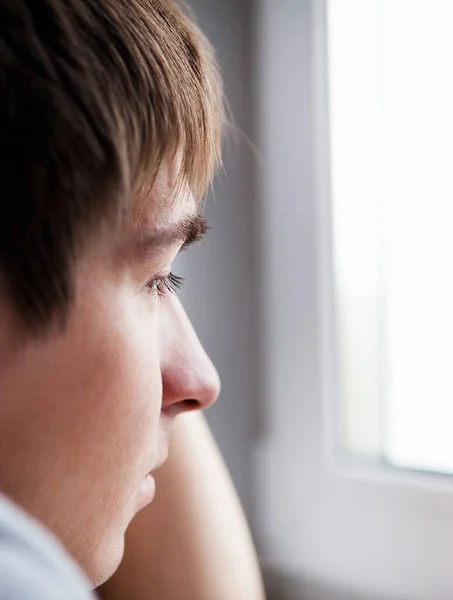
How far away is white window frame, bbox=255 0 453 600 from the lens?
2.30 feet

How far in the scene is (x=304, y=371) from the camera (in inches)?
29.6

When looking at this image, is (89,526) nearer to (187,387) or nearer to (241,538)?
(187,387)

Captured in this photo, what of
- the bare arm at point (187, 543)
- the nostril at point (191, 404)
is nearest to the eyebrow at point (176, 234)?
the nostril at point (191, 404)

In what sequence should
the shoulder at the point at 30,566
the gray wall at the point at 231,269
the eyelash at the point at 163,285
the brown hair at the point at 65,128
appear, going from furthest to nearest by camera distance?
the gray wall at the point at 231,269
the eyelash at the point at 163,285
the brown hair at the point at 65,128
the shoulder at the point at 30,566

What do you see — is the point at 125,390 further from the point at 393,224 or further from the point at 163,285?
the point at 393,224

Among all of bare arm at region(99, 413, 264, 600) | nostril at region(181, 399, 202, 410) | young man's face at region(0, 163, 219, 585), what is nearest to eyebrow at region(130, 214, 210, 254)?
young man's face at region(0, 163, 219, 585)

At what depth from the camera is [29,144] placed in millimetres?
330

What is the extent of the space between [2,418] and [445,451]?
0.47 m

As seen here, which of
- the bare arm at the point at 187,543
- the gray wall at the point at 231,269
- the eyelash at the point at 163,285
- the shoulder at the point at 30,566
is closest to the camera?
the shoulder at the point at 30,566

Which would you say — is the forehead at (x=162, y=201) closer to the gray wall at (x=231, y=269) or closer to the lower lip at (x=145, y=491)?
the lower lip at (x=145, y=491)

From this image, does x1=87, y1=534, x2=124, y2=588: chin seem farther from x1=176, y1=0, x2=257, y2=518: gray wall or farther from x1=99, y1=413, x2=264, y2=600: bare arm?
x1=176, y1=0, x2=257, y2=518: gray wall

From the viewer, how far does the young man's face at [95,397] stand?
14.2 inches

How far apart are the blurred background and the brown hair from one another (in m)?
0.37

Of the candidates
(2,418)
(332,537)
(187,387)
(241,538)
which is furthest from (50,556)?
(332,537)
